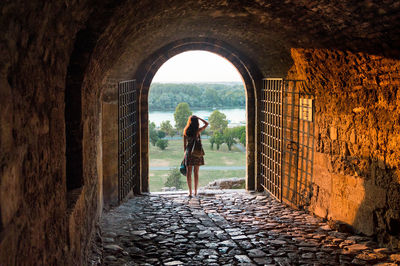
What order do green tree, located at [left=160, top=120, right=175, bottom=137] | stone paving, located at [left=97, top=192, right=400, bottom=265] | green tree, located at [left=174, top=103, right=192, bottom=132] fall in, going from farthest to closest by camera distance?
1. green tree, located at [left=160, top=120, right=175, bottom=137]
2. green tree, located at [left=174, top=103, right=192, bottom=132]
3. stone paving, located at [left=97, top=192, right=400, bottom=265]

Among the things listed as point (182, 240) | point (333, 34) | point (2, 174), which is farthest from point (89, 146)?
point (333, 34)

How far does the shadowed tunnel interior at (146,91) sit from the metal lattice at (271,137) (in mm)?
290

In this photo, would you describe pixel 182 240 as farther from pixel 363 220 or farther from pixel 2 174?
pixel 2 174

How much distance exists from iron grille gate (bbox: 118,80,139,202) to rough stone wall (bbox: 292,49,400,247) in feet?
10.7

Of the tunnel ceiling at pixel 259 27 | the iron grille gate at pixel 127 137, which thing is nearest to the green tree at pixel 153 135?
the iron grille gate at pixel 127 137

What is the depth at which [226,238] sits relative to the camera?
556 cm

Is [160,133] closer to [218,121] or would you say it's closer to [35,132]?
[218,121]

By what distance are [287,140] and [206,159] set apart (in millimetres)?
22767

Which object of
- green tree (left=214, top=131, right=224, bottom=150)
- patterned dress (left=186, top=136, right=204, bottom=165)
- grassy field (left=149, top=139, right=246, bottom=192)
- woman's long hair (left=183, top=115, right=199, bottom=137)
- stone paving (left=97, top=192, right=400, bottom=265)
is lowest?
grassy field (left=149, top=139, right=246, bottom=192)

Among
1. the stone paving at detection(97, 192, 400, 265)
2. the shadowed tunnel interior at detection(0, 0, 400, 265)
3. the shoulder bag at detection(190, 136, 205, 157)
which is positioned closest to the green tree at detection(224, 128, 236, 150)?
the shadowed tunnel interior at detection(0, 0, 400, 265)

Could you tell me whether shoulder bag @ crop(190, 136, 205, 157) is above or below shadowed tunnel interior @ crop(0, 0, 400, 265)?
below

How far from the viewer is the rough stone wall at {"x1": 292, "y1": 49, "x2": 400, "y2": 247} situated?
4.79m

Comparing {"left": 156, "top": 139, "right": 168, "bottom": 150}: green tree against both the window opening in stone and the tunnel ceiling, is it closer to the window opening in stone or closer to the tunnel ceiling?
the window opening in stone

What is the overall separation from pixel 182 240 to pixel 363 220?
2570mm
